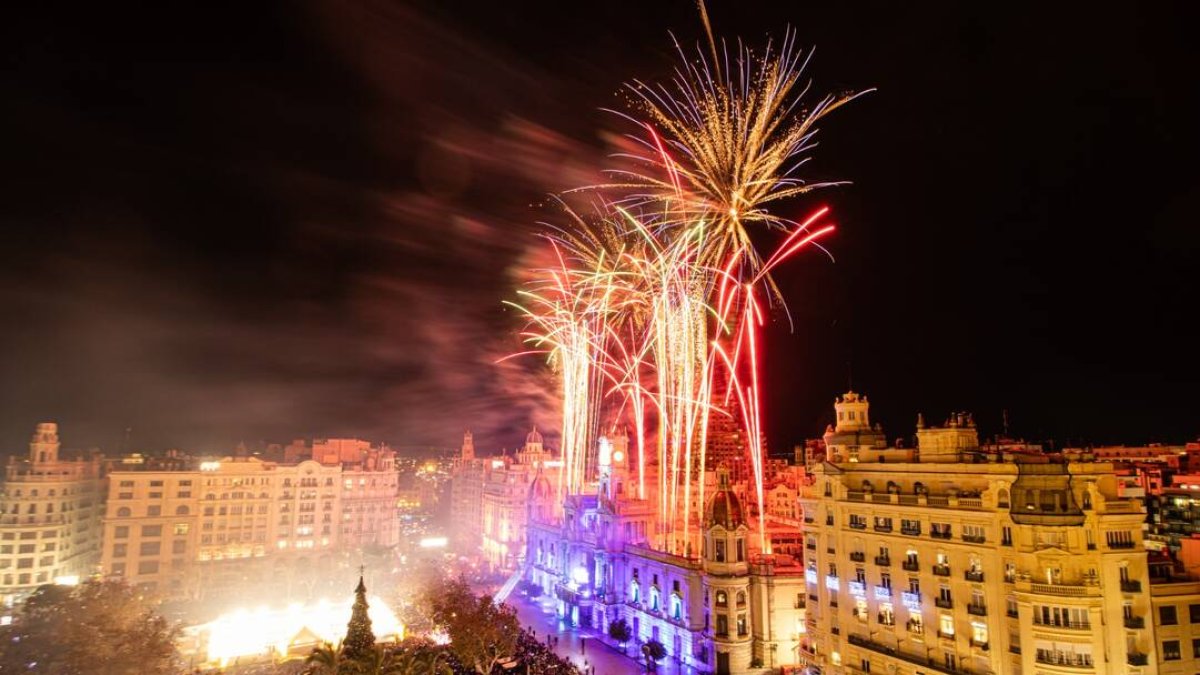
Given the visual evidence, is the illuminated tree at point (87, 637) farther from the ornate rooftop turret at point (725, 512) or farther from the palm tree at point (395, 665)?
the ornate rooftop turret at point (725, 512)

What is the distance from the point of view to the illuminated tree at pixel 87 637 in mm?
37375

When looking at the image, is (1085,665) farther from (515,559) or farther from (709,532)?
(515,559)

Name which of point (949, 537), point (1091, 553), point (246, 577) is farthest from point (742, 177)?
point (246, 577)

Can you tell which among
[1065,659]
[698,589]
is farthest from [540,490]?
[1065,659]

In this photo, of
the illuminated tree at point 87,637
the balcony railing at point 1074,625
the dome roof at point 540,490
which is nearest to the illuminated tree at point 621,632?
the dome roof at point 540,490

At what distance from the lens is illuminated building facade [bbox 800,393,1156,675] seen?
26844 mm

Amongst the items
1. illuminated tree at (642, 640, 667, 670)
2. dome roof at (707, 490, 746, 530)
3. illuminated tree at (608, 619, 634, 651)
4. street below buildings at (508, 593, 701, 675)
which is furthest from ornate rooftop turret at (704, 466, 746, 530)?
illuminated tree at (608, 619, 634, 651)

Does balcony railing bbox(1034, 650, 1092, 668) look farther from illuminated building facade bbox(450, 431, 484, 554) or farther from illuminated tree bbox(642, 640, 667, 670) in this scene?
illuminated building facade bbox(450, 431, 484, 554)

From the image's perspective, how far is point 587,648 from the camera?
50000 millimetres

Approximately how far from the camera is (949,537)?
31234 millimetres

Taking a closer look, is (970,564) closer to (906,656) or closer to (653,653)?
(906,656)

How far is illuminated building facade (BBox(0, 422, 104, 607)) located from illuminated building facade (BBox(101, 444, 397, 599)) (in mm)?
4479

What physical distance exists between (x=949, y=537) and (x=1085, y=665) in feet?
22.3

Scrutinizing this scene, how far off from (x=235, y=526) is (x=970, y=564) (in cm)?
7515
